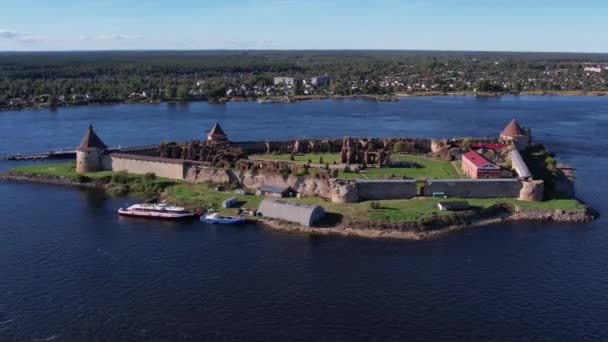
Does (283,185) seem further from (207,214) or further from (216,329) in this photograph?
(216,329)

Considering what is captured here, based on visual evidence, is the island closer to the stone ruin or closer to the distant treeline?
the stone ruin

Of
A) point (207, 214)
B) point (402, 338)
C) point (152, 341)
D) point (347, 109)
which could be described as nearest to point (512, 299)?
point (402, 338)

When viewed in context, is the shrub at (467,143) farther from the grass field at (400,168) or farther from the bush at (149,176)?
the bush at (149,176)

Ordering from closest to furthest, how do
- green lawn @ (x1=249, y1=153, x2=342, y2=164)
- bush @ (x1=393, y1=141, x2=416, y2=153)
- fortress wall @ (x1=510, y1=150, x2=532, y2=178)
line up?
1. fortress wall @ (x1=510, y1=150, x2=532, y2=178)
2. green lawn @ (x1=249, y1=153, x2=342, y2=164)
3. bush @ (x1=393, y1=141, x2=416, y2=153)

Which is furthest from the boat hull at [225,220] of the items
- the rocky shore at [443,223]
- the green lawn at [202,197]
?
the green lawn at [202,197]

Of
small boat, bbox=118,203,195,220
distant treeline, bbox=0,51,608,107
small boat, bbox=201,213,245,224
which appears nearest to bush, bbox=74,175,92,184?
small boat, bbox=118,203,195,220

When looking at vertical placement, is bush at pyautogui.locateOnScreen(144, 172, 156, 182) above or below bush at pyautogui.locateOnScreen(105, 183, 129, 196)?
above

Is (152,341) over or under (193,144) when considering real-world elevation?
under
